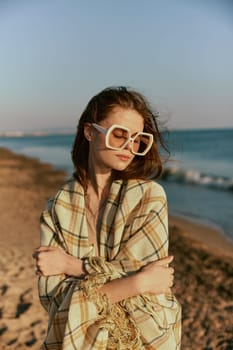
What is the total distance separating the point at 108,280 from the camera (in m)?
1.83

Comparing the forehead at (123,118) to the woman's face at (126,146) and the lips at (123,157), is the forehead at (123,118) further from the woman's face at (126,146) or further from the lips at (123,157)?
the lips at (123,157)

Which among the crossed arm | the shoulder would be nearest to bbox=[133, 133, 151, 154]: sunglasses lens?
the shoulder

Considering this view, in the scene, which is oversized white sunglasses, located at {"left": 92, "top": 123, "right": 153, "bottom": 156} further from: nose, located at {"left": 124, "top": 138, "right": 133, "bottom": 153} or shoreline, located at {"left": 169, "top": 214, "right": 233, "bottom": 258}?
shoreline, located at {"left": 169, "top": 214, "right": 233, "bottom": 258}

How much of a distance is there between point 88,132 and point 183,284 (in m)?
4.50

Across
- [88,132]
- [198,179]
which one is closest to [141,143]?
[88,132]

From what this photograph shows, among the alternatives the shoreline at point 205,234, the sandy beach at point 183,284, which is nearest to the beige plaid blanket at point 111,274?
the sandy beach at point 183,284

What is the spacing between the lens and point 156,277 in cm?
185

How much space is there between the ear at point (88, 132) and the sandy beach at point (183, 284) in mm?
2772

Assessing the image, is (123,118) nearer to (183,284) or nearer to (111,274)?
(111,274)

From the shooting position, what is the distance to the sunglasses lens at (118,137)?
1924mm

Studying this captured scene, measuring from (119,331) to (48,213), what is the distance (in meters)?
0.58

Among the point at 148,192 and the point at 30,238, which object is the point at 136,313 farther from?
the point at 30,238

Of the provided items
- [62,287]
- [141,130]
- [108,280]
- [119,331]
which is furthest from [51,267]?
[141,130]

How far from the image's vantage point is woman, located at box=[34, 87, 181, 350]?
181 cm
